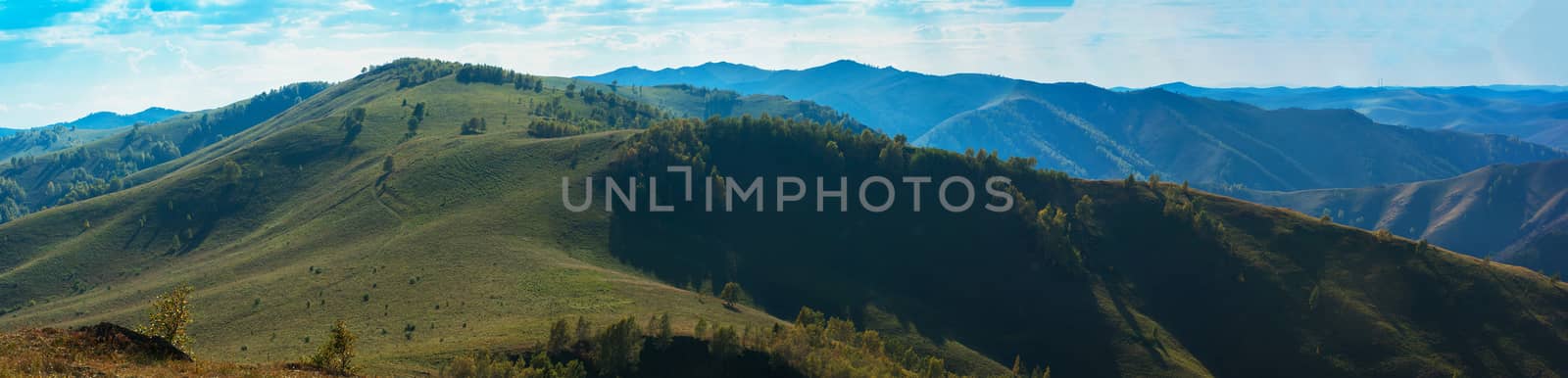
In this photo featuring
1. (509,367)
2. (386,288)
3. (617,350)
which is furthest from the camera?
(386,288)

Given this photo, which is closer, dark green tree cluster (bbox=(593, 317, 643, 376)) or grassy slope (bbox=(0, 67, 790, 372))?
dark green tree cluster (bbox=(593, 317, 643, 376))

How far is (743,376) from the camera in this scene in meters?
112

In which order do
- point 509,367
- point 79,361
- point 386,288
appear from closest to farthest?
point 79,361 → point 509,367 → point 386,288

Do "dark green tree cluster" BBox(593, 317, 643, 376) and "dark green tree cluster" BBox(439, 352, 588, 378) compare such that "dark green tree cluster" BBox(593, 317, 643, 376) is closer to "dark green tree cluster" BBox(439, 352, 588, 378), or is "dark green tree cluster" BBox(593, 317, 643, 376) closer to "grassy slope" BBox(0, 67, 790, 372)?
"dark green tree cluster" BBox(439, 352, 588, 378)

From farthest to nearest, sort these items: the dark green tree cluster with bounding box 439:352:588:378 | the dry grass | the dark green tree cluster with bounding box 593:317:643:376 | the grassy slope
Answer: the grassy slope
the dark green tree cluster with bounding box 593:317:643:376
the dark green tree cluster with bounding box 439:352:588:378
the dry grass

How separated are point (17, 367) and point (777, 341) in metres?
88.9

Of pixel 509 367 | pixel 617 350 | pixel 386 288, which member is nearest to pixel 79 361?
pixel 509 367

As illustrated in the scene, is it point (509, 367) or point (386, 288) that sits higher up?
point (509, 367)

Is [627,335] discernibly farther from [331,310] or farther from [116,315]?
[116,315]

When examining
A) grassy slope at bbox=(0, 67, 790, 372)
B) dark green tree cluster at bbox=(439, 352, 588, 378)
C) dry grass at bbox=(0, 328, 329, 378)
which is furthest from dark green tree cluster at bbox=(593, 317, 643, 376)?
dry grass at bbox=(0, 328, 329, 378)

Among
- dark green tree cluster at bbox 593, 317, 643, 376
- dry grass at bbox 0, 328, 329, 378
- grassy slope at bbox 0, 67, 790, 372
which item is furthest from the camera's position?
grassy slope at bbox 0, 67, 790, 372

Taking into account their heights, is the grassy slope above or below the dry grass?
below

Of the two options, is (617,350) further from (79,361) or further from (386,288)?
(386,288)

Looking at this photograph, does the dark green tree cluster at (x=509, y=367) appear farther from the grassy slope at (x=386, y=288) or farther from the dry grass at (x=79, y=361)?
the dry grass at (x=79, y=361)
